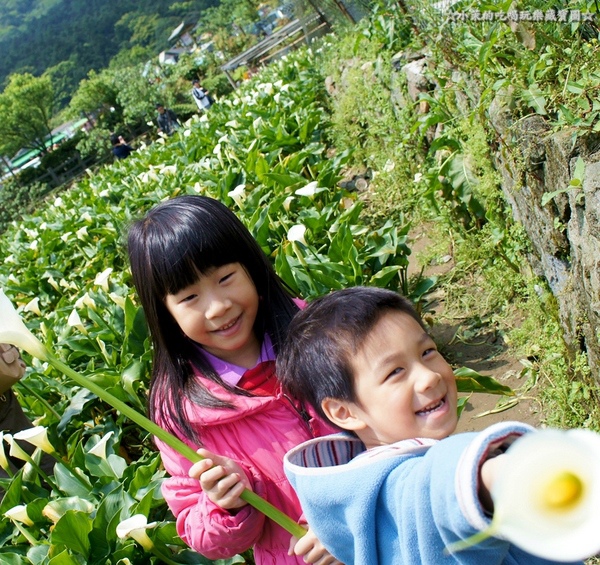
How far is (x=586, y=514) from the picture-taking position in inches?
21.4

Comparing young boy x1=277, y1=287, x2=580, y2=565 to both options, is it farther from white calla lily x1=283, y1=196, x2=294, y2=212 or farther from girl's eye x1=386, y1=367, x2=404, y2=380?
white calla lily x1=283, y1=196, x2=294, y2=212

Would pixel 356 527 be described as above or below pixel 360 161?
above

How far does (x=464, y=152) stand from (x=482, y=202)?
28cm

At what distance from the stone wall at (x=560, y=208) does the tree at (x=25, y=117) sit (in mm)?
51043

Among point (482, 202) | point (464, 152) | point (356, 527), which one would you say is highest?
point (356, 527)

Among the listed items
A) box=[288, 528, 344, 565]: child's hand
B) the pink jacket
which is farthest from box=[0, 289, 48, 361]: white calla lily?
box=[288, 528, 344, 565]: child's hand

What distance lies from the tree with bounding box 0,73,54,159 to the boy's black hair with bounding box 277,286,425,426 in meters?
52.1

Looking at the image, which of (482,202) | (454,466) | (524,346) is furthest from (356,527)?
(482,202)

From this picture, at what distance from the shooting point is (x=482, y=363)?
2992 mm

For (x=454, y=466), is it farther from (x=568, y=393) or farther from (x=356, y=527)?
(x=568, y=393)

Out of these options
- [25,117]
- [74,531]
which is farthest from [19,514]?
[25,117]

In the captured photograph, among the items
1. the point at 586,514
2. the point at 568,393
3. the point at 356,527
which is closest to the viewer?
the point at 586,514

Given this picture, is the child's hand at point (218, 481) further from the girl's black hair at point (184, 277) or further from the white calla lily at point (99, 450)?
the white calla lily at point (99, 450)

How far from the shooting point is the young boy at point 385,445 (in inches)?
31.5
